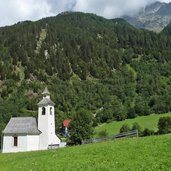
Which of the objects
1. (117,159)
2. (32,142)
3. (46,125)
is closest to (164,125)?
(46,125)

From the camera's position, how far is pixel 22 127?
85.1 meters

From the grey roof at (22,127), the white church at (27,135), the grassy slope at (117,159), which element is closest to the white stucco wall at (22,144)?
the white church at (27,135)

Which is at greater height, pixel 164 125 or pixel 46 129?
pixel 46 129

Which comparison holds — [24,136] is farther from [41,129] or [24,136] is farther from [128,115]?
[128,115]

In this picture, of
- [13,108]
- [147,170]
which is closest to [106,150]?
[147,170]

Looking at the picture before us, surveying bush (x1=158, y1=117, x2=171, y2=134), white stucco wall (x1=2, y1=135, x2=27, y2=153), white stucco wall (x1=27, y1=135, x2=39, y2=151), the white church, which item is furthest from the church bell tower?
bush (x1=158, y1=117, x2=171, y2=134)

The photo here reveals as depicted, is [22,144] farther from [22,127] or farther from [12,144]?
[22,127]

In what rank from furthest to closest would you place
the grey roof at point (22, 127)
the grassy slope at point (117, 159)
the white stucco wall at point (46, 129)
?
1. the white stucco wall at point (46, 129)
2. the grey roof at point (22, 127)
3. the grassy slope at point (117, 159)

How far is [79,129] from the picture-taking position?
103375mm

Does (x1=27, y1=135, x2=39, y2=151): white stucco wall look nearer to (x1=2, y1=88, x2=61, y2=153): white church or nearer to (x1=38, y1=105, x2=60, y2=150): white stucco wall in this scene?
(x1=2, y1=88, x2=61, y2=153): white church

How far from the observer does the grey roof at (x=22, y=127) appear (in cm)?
8481

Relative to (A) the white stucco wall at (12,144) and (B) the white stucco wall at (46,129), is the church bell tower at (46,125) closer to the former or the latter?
(B) the white stucco wall at (46,129)

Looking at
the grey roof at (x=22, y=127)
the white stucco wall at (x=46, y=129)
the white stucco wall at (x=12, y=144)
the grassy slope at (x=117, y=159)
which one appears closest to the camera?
the grassy slope at (x=117, y=159)

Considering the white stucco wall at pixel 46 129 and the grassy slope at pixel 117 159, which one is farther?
the white stucco wall at pixel 46 129
